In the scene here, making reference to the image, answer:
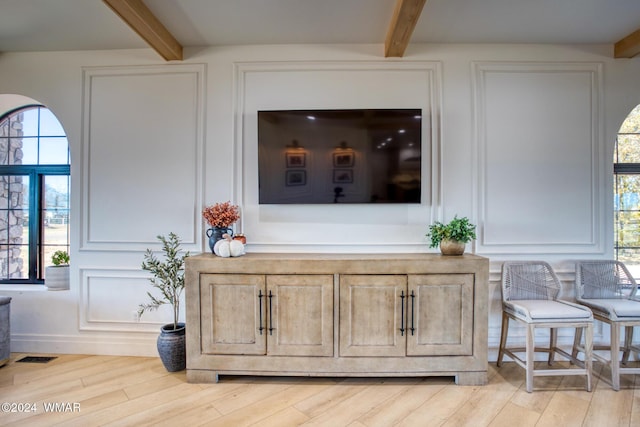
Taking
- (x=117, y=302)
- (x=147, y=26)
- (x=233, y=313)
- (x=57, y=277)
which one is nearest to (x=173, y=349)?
(x=233, y=313)

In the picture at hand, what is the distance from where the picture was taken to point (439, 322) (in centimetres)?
224

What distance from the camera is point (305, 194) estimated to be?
2.66 m

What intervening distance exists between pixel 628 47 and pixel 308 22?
106 inches

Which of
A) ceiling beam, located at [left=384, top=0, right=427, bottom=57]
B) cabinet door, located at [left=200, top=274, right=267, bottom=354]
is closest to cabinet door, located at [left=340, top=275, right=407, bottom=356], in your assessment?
cabinet door, located at [left=200, top=274, right=267, bottom=354]

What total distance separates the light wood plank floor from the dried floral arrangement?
1.18 metres

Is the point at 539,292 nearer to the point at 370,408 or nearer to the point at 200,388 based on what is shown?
the point at 370,408

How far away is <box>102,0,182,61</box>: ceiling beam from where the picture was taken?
2.09 metres

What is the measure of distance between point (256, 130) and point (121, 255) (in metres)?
1.64

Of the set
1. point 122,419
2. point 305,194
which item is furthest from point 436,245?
point 122,419

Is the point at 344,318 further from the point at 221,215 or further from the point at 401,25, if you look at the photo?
the point at 401,25

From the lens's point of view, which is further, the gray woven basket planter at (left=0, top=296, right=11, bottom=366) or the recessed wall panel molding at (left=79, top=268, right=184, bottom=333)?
the recessed wall panel molding at (left=79, top=268, right=184, bottom=333)

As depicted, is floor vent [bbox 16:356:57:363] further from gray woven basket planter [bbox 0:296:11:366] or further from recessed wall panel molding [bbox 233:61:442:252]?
recessed wall panel molding [bbox 233:61:442:252]

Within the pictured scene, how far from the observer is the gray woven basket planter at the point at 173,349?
7.93ft

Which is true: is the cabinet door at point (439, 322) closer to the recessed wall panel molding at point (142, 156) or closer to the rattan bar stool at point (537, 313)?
the rattan bar stool at point (537, 313)
